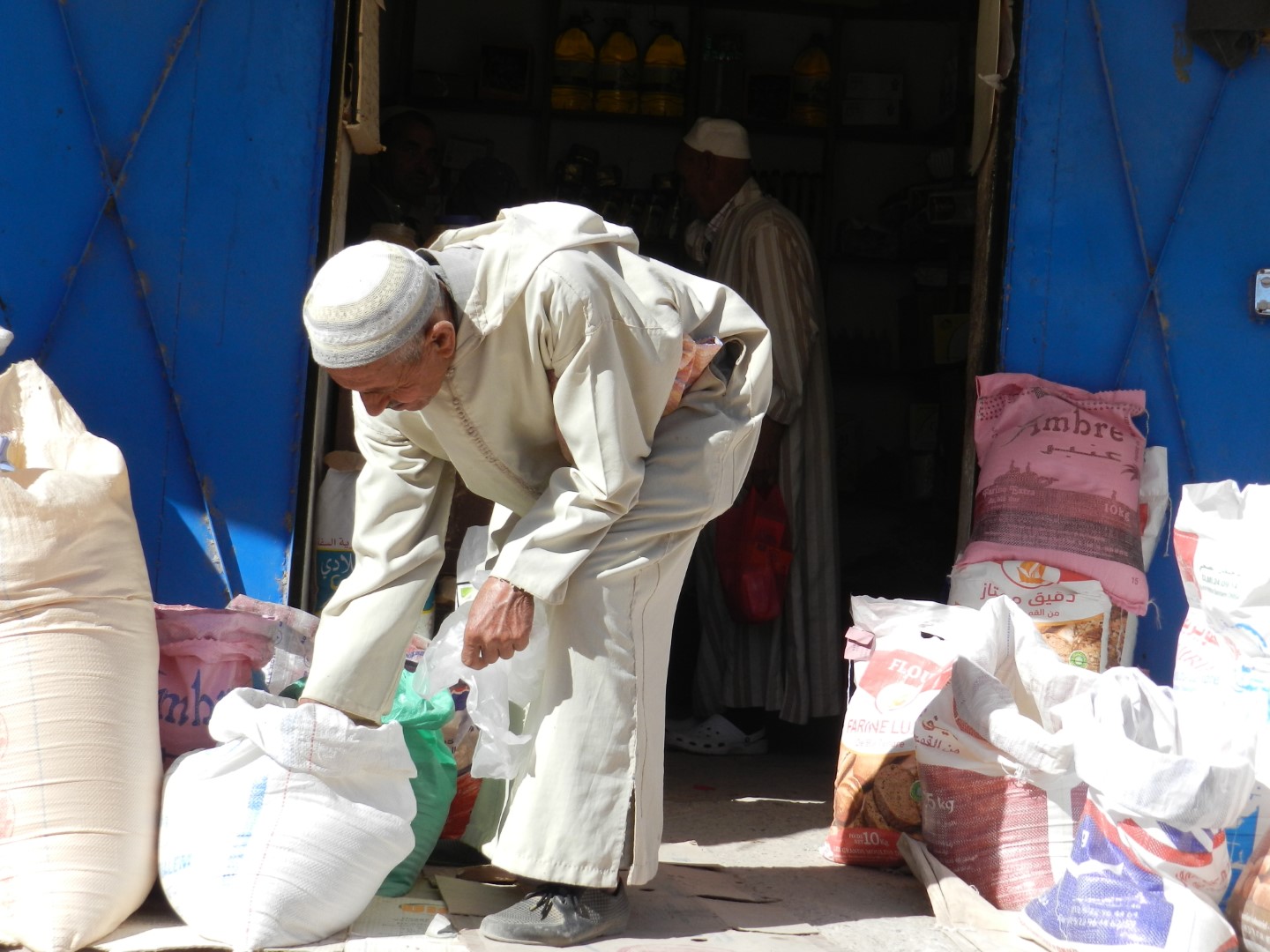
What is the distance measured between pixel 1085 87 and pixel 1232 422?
101 cm

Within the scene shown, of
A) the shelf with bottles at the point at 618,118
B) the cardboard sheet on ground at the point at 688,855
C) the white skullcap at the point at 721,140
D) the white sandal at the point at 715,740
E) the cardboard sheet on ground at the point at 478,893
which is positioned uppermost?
the shelf with bottles at the point at 618,118

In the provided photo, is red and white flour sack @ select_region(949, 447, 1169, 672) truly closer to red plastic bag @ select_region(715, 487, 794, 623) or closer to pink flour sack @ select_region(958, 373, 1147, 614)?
pink flour sack @ select_region(958, 373, 1147, 614)

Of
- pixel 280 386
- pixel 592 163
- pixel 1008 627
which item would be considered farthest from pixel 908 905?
pixel 592 163

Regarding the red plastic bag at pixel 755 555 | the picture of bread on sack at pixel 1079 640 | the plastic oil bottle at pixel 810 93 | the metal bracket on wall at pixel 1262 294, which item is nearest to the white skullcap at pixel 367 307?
the picture of bread on sack at pixel 1079 640

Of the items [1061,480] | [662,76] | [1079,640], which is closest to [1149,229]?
[1061,480]

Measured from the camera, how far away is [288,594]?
12.1 feet

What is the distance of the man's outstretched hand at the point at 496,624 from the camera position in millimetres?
2461

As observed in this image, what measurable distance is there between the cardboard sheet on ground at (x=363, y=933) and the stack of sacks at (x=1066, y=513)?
1651 mm

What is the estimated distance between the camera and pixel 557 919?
2.55 m

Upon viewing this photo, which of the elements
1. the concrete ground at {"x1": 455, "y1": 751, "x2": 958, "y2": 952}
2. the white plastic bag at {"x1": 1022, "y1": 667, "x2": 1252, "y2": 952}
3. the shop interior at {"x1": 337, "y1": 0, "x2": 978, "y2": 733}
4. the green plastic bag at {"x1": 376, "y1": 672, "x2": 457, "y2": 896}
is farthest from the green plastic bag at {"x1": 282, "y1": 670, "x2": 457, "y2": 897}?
the shop interior at {"x1": 337, "y1": 0, "x2": 978, "y2": 733}

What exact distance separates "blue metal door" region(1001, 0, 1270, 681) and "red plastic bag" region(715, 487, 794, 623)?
979 millimetres

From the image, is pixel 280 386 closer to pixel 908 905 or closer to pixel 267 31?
pixel 267 31

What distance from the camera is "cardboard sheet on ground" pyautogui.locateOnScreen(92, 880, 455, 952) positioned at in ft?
8.11

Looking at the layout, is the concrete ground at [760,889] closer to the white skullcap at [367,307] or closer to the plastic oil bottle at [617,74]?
the white skullcap at [367,307]
